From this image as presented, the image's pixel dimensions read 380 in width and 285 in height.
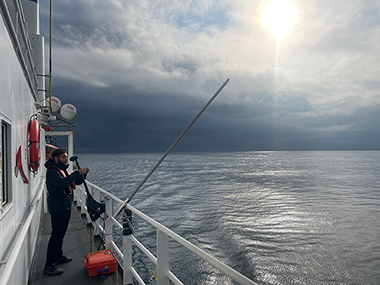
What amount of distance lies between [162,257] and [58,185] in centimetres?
200

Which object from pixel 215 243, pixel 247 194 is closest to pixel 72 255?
pixel 215 243

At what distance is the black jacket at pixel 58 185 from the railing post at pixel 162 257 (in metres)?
1.84

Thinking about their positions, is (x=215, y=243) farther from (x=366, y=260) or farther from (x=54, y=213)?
(x=54, y=213)

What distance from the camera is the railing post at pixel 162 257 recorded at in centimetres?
219

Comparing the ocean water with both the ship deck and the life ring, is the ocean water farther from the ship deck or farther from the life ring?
the life ring

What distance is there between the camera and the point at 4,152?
2283 mm

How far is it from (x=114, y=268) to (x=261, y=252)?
987 centimetres

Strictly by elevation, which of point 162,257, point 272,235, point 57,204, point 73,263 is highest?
point 57,204

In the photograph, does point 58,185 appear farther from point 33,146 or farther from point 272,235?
point 272,235

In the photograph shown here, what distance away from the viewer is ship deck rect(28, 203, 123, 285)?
11.3 ft

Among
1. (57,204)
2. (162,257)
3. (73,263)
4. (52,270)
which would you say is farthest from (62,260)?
(162,257)

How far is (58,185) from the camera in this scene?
3457 millimetres

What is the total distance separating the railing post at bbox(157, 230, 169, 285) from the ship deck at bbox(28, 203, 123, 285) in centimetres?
150

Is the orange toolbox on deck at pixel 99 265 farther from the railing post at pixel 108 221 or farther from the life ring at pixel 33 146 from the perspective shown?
the life ring at pixel 33 146
